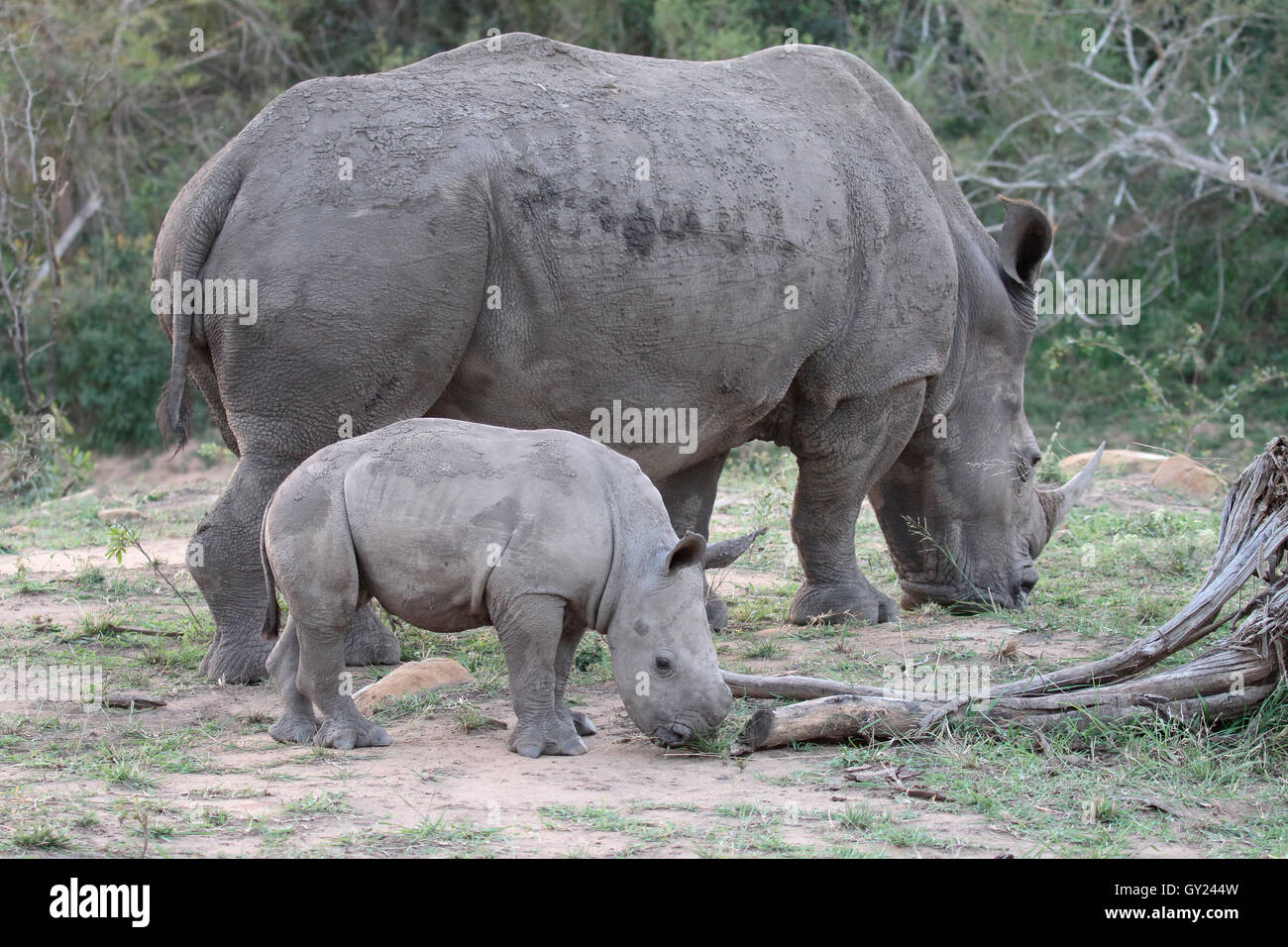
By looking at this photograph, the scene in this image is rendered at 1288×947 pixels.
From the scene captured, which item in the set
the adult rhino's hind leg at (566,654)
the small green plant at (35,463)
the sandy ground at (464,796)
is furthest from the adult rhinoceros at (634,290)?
the small green plant at (35,463)

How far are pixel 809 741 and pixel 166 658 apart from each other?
106 inches

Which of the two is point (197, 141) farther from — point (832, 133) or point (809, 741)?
point (809, 741)

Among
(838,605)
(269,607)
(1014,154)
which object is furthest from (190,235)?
(1014,154)

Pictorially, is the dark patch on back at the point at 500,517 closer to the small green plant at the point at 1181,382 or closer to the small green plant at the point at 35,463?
the small green plant at the point at 35,463

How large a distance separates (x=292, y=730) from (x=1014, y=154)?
13.0 metres

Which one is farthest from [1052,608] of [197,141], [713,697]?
[197,141]

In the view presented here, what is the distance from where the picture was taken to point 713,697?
15.1 ft

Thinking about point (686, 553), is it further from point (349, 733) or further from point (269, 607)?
point (269, 607)

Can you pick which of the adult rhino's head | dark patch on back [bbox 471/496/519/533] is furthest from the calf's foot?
the adult rhino's head

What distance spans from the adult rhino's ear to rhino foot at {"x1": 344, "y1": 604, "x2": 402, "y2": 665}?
11.3 ft

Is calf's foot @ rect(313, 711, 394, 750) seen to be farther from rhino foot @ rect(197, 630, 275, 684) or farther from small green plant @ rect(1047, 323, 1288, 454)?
small green plant @ rect(1047, 323, 1288, 454)

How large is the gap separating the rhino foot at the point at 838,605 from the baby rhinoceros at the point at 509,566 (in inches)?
100

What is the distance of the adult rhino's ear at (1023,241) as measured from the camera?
23.7 ft
